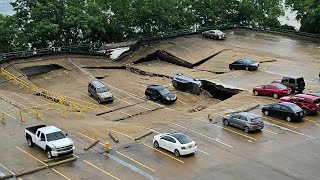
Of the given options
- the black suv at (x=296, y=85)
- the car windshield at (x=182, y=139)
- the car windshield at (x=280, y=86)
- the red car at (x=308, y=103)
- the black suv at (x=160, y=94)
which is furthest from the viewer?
the black suv at (x=160, y=94)

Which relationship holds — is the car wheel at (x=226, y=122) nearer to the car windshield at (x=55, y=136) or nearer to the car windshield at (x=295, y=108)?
the car windshield at (x=295, y=108)

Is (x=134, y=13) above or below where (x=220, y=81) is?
above

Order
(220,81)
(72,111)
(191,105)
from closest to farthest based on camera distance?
(72,111) → (191,105) → (220,81)

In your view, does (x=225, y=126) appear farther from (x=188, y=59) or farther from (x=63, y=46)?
(x=63, y=46)

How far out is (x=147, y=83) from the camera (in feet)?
192

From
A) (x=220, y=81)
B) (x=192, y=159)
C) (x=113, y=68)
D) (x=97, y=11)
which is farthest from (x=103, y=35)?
(x=192, y=159)

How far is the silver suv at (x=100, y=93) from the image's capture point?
167 feet

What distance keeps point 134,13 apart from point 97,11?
233 inches

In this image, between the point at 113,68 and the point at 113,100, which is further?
the point at 113,68

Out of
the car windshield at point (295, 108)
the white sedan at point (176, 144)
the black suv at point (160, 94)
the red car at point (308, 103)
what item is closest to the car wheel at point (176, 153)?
the white sedan at point (176, 144)

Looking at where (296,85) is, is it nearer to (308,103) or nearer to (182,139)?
(308,103)

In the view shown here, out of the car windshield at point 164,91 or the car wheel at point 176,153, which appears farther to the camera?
the car windshield at point 164,91

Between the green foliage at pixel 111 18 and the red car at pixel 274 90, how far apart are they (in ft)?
100

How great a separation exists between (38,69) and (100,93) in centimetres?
1449
